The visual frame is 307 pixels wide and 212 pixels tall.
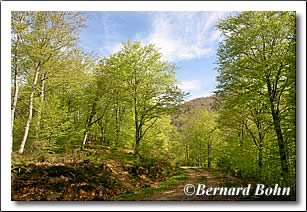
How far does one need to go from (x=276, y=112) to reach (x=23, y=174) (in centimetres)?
442

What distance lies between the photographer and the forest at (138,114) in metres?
4.81

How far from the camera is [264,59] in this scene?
5.23 meters

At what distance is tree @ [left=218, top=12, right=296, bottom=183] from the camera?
4691mm

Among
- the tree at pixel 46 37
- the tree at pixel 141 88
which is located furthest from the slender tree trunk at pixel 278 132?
the tree at pixel 46 37

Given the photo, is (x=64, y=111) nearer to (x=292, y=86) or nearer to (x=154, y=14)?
(x=154, y=14)

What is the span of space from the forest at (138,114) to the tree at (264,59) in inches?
0.8

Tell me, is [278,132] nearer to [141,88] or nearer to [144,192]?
[144,192]

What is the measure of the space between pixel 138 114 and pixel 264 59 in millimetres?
3898

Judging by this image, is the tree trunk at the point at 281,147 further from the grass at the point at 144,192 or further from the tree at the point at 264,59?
the grass at the point at 144,192

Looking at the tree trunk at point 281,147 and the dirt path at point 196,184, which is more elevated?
the tree trunk at point 281,147

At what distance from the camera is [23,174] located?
472cm

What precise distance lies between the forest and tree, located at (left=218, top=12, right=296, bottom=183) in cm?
2

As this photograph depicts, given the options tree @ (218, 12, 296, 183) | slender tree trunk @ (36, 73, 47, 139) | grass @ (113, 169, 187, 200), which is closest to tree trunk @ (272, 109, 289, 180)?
tree @ (218, 12, 296, 183)

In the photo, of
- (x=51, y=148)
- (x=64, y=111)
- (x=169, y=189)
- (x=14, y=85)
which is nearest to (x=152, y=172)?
(x=169, y=189)
